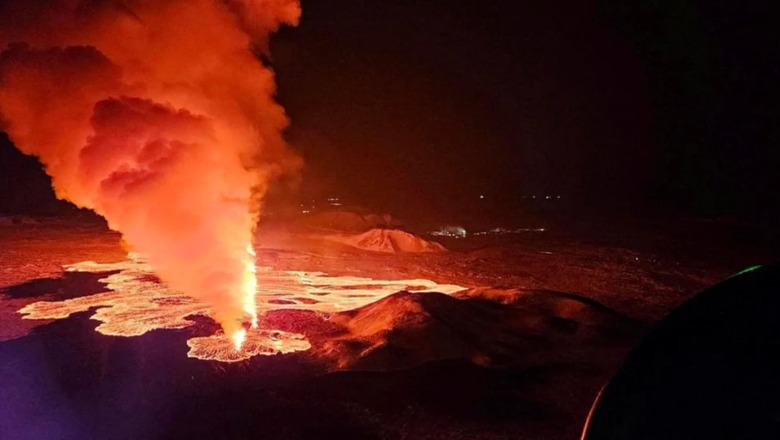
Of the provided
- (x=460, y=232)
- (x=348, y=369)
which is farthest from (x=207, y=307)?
(x=460, y=232)

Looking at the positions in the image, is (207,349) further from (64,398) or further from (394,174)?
(394,174)

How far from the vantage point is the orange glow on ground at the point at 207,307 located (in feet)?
30.8

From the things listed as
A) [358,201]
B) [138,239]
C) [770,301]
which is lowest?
[770,301]

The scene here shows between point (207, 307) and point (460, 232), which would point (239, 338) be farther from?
point (460, 232)

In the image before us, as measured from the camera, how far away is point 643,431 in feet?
6.59

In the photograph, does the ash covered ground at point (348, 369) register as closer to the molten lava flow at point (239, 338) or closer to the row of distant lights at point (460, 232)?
the molten lava flow at point (239, 338)

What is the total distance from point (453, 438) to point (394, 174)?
59468mm

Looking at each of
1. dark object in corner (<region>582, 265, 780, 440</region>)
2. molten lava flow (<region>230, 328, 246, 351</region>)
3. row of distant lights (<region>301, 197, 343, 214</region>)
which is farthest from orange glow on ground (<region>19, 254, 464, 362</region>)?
row of distant lights (<region>301, 197, 343, 214</region>)

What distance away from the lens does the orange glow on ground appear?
9375 millimetres

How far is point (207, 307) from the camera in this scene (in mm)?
11578

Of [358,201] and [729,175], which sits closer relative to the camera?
[358,201]

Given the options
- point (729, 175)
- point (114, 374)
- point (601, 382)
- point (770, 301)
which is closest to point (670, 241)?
point (601, 382)

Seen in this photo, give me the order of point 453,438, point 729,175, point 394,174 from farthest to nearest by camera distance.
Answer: point 394,174
point 729,175
point 453,438

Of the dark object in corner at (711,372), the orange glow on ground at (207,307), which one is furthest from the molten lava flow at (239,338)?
the dark object in corner at (711,372)
